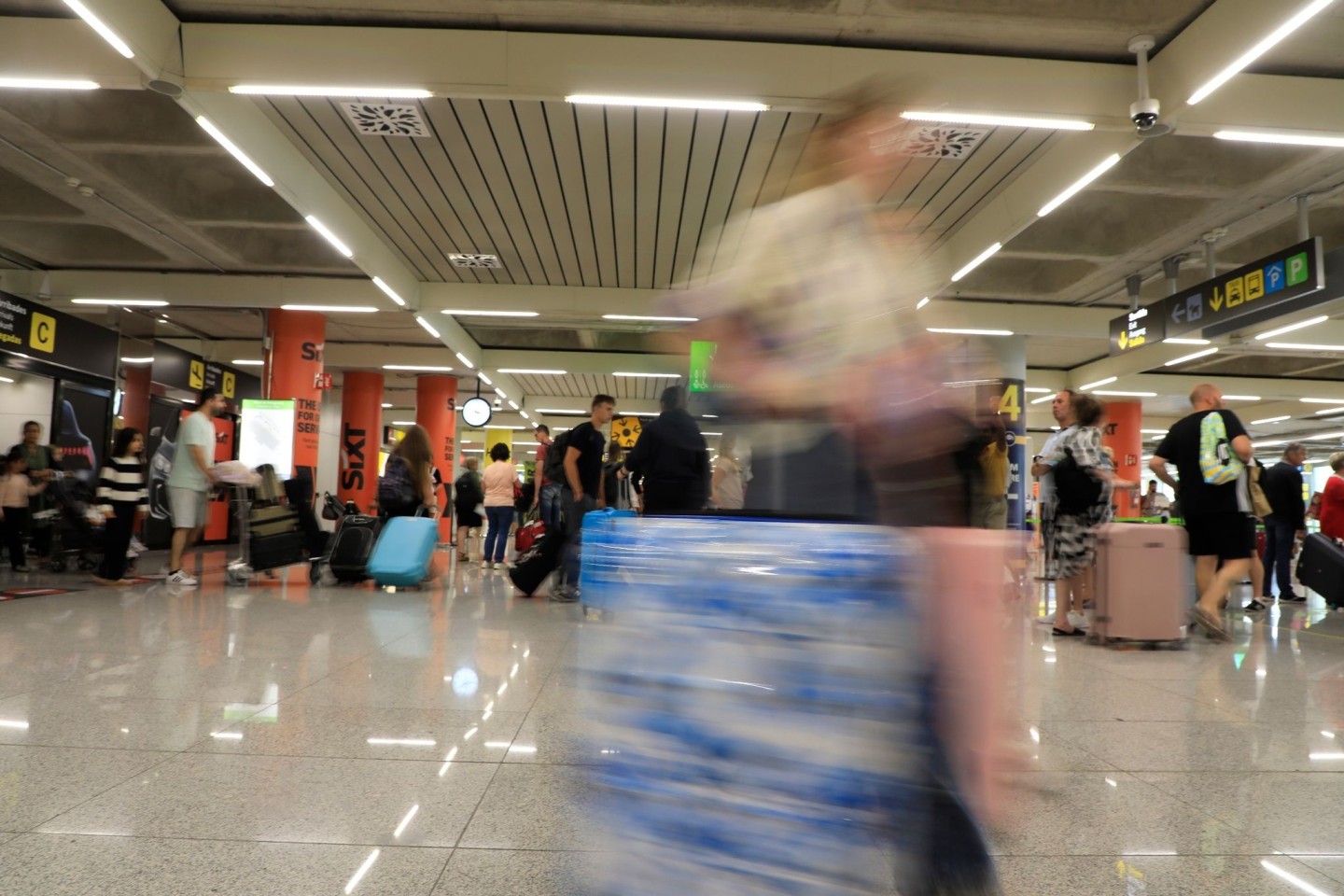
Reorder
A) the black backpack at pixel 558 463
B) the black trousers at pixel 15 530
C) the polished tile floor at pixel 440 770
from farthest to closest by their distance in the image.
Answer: the black trousers at pixel 15 530 → the black backpack at pixel 558 463 → the polished tile floor at pixel 440 770

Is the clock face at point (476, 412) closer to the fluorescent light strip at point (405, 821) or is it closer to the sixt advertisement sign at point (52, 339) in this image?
the sixt advertisement sign at point (52, 339)

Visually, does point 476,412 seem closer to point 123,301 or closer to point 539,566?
point 123,301

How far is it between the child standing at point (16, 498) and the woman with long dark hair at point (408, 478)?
4026mm

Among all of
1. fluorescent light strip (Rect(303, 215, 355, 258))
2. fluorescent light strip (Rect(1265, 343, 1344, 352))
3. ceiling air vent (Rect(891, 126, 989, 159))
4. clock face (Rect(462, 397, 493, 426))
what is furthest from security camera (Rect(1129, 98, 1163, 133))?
clock face (Rect(462, 397, 493, 426))

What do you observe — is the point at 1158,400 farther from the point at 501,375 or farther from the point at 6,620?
the point at 6,620

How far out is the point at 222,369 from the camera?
16594mm

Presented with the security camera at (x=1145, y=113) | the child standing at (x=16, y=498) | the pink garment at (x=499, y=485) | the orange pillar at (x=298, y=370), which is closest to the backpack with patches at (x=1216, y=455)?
the security camera at (x=1145, y=113)

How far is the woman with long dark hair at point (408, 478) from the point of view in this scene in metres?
8.24

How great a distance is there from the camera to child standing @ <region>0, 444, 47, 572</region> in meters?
8.87

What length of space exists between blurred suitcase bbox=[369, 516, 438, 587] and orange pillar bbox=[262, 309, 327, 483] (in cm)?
526

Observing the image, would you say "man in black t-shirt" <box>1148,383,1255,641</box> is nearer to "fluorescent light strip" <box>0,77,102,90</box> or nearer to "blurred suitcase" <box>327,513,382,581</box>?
"blurred suitcase" <box>327,513,382,581</box>

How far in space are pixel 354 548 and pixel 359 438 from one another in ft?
34.5

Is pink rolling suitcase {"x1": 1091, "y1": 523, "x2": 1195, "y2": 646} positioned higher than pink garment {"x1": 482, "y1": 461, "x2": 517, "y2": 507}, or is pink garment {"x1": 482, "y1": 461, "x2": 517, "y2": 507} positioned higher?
pink garment {"x1": 482, "y1": 461, "x2": 517, "y2": 507}

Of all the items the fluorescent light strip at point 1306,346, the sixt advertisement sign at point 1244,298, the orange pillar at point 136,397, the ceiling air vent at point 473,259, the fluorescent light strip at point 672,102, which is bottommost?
the orange pillar at point 136,397
